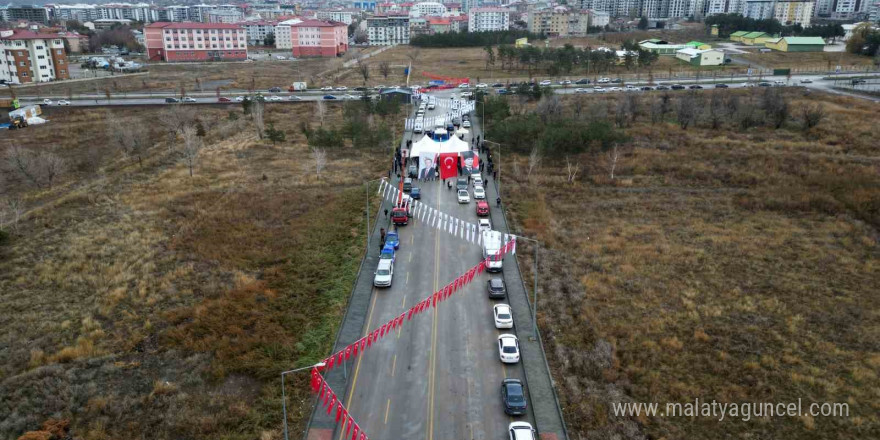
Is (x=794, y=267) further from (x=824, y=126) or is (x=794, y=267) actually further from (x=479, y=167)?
(x=824, y=126)

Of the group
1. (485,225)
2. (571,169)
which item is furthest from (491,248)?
(571,169)

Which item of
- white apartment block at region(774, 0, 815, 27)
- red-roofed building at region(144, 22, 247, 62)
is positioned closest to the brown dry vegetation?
red-roofed building at region(144, 22, 247, 62)

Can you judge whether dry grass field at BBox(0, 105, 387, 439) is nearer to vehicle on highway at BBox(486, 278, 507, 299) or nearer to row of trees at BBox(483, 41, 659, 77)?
vehicle on highway at BBox(486, 278, 507, 299)

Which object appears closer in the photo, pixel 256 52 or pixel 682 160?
pixel 682 160

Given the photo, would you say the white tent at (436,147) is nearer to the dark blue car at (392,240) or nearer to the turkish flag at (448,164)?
the turkish flag at (448,164)

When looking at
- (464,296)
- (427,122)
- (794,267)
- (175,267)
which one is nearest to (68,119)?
(427,122)

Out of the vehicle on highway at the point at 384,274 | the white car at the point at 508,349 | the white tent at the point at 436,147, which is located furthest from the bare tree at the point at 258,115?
the white car at the point at 508,349
